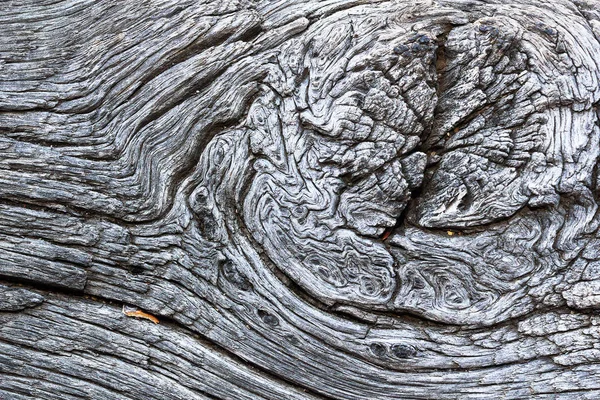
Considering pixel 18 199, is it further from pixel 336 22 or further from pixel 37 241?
pixel 336 22

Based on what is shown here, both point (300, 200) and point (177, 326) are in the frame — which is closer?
point (300, 200)

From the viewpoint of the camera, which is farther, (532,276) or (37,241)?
(37,241)

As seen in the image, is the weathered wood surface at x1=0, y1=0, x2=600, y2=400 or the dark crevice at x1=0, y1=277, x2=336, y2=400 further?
the dark crevice at x1=0, y1=277, x2=336, y2=400

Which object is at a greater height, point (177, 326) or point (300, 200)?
point (300, 200)

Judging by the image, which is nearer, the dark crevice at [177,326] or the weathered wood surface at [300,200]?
the weathered wood surface at [300,200]

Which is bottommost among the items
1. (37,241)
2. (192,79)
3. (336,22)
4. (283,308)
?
(283,308)

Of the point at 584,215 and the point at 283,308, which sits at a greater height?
the point at 584,215

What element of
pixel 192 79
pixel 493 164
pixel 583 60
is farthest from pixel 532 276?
pixel 192 79
